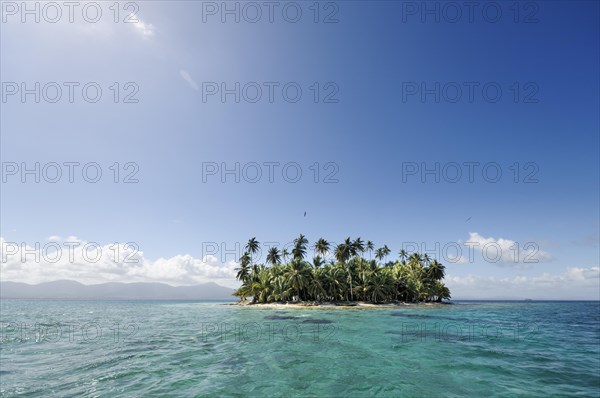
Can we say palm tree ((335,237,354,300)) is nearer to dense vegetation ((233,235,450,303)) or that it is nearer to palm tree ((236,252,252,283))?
dense vegetation ((233,235,450,303))

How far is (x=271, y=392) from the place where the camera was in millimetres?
11414

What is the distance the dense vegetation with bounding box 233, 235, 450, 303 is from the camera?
80125 millimetres

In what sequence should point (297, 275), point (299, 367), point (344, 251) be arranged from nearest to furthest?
point (299, 367) → point (297, 275) → point (344, 251)

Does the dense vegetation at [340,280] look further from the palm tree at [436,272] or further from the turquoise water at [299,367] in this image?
the turquoise water at [299,367]

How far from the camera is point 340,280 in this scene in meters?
81.7

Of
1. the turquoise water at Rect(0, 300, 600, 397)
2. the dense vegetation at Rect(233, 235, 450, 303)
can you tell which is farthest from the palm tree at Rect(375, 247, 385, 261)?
the turquoise water at Rect(0, 300, 600, 397)

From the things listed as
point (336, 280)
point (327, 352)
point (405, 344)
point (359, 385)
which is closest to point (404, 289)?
point (336, 280)

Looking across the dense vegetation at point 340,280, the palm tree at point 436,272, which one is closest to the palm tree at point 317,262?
the dense vegetation at point 340,280

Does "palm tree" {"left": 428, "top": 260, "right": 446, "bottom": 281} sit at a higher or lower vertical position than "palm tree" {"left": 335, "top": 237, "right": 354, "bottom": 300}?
lower

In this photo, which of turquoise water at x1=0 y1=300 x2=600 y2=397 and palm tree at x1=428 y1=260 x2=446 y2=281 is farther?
palm tree at x1=428 y1=260 x2=446 y2=281

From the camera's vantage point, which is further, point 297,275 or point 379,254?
point 379,254

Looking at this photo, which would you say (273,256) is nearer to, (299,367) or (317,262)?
(317,262)

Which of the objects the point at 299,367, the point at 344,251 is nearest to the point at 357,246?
the point at 344,251

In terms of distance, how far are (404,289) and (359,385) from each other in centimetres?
8706
